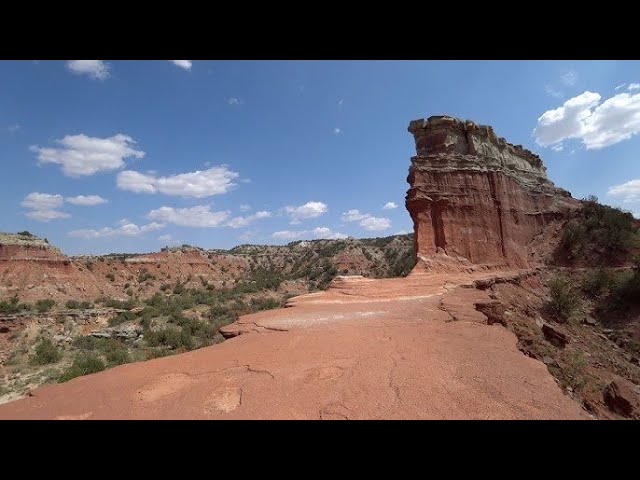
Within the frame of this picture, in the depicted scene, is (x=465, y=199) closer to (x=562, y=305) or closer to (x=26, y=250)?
(x=562, y=305)

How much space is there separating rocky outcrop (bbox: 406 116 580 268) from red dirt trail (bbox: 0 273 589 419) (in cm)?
1043

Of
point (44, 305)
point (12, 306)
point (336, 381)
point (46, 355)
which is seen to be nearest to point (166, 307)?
point (44, 305)

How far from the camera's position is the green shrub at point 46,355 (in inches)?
642

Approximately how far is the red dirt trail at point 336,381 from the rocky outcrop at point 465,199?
10.4 metres

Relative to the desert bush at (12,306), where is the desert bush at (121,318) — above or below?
below

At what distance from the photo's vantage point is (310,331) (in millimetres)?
6742

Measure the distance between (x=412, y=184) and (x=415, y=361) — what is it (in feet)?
45.5

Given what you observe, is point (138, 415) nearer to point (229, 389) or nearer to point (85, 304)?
point (229, 389)

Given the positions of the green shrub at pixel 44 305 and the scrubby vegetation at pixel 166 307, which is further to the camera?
the green shrub at pixel 44 305

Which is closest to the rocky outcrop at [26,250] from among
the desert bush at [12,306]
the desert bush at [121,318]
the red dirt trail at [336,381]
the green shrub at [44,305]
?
the desert bush at [12,306]

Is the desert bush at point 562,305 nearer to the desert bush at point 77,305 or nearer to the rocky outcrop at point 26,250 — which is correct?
the desert bush at point 77,305

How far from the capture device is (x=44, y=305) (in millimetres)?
25938

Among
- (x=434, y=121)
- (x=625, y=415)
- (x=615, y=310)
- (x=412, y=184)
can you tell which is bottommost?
(x=625, y=415)
